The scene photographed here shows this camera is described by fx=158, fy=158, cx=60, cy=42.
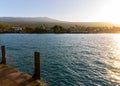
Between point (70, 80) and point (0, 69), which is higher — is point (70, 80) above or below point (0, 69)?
below

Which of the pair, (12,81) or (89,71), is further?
(89,71)

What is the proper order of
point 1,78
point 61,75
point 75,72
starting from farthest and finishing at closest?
point 75,72
point 61,75
point 1,78

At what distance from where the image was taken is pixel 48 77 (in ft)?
58.0

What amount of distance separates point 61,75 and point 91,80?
11.8 ft

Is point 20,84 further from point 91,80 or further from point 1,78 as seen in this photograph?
point 91,80

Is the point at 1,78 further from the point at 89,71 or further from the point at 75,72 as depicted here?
the point at 89,71

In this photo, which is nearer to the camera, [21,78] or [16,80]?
[16,80]

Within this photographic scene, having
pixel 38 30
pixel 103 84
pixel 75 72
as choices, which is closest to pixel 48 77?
pixel 75 72

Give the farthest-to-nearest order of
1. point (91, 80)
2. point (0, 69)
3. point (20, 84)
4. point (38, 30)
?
point (38, 30), point (91, 80), point (0, 69), point (20, 84)

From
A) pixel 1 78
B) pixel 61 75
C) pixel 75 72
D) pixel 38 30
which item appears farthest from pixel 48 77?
pixel 38 30

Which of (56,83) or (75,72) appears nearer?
(56,83)

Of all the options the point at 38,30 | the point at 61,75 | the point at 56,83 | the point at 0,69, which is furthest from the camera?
the point at 38,30

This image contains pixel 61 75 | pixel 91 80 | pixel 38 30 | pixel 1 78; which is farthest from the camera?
pixel 38 30

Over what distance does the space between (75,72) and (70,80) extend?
3325 mm
